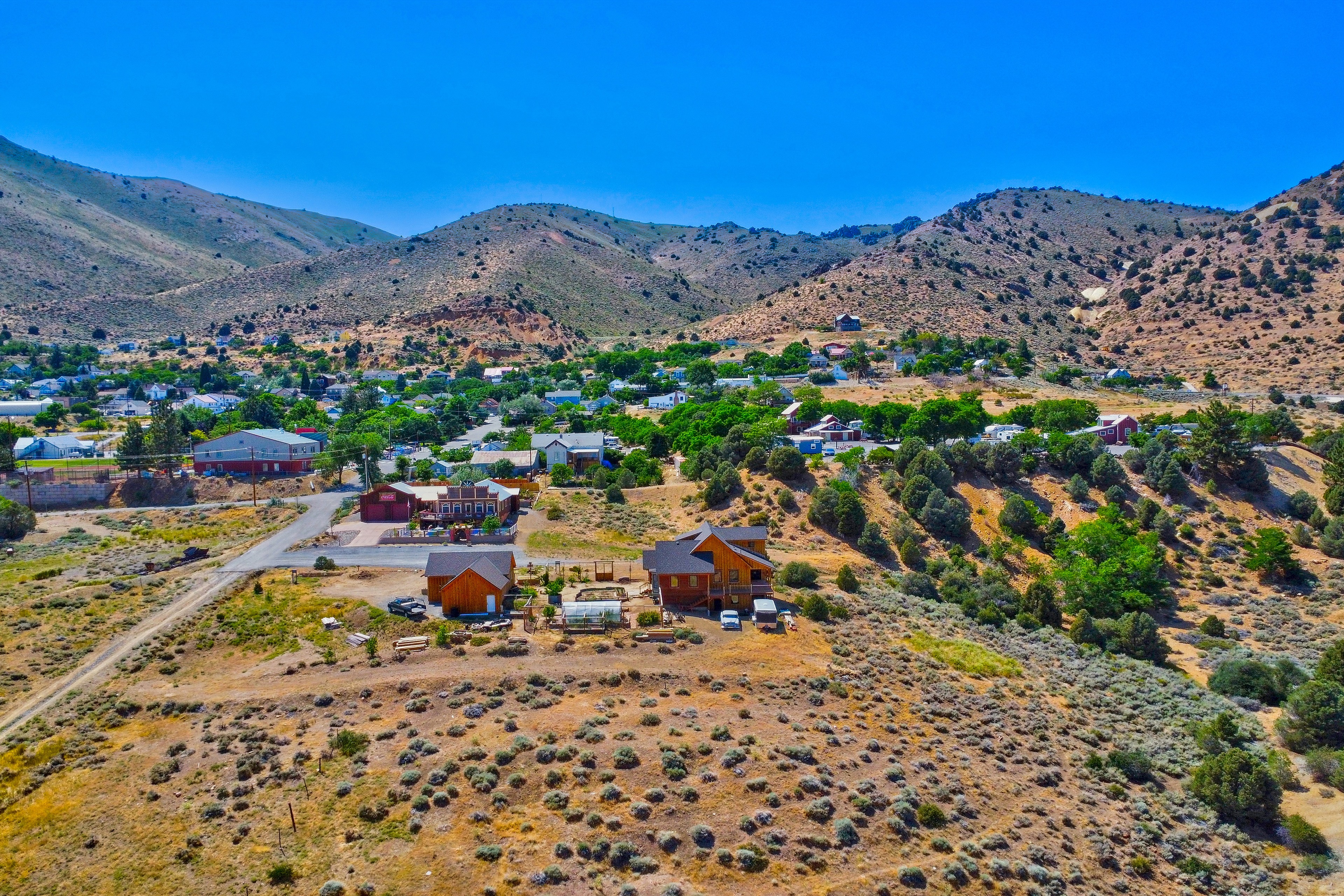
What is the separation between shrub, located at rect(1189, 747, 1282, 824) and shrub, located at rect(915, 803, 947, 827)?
32.1ft

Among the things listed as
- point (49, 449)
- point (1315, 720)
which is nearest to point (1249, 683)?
point (1315, 720)

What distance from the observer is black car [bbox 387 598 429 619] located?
111ft

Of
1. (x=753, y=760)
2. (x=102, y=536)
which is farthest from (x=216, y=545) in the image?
(x=753, y=760)

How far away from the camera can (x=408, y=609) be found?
34.0 meters

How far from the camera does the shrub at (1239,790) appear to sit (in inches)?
941

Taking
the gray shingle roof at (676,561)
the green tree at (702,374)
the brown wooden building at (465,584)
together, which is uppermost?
the green tree at (702,374)

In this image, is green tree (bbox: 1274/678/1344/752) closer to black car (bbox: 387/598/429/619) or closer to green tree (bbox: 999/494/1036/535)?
green tree (bbox: 999/494/1036/535)

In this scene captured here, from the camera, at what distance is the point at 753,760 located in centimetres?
2312

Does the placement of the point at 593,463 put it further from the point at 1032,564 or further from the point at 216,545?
the point at 1032,564

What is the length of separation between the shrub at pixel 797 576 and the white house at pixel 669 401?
45.6 metres

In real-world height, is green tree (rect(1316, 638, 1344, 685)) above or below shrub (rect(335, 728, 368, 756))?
above

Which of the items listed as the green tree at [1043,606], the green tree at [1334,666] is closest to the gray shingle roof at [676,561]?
the green tree at [1043,606]

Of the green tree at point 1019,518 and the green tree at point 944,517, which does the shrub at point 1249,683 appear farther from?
the green tree at point 944,517

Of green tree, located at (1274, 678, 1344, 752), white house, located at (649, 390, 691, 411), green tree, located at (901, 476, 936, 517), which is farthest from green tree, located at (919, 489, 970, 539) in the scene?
white house, located at (649, 390, 691, 411)
